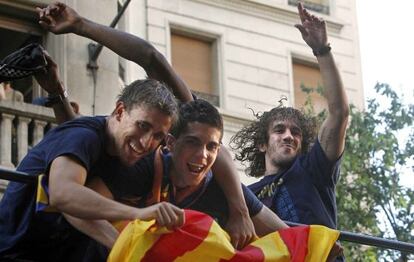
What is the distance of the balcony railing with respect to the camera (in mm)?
11461

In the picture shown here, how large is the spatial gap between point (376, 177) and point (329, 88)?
9.15 meters

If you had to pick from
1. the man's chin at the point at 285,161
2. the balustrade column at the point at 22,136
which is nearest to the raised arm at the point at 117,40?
the man's chin at the point at 285,161

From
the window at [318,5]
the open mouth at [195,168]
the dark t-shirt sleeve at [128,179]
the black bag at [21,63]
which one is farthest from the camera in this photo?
the window at [318,5]

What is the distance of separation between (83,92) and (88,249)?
7.13 m

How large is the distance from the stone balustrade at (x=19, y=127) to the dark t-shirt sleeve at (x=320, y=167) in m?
5.31

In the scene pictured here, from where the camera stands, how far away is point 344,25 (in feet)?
64.4

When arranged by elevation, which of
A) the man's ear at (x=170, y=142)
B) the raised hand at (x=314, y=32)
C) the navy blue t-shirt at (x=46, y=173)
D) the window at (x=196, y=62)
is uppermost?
the window at (x=196, y=62)

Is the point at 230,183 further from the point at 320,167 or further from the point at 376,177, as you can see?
the point at 376,177

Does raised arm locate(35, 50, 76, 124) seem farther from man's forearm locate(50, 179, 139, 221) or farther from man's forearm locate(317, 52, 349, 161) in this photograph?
man's forearm locate(317, 52, 349, 161)

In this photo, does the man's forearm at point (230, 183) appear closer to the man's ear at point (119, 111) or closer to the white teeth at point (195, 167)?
the white teeth at point (195, 167)

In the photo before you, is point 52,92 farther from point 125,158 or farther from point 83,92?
point 83,92

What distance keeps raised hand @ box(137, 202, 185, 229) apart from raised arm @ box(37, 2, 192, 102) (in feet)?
3.63

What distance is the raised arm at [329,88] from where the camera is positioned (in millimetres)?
6535

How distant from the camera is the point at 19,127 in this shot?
11.7 m
